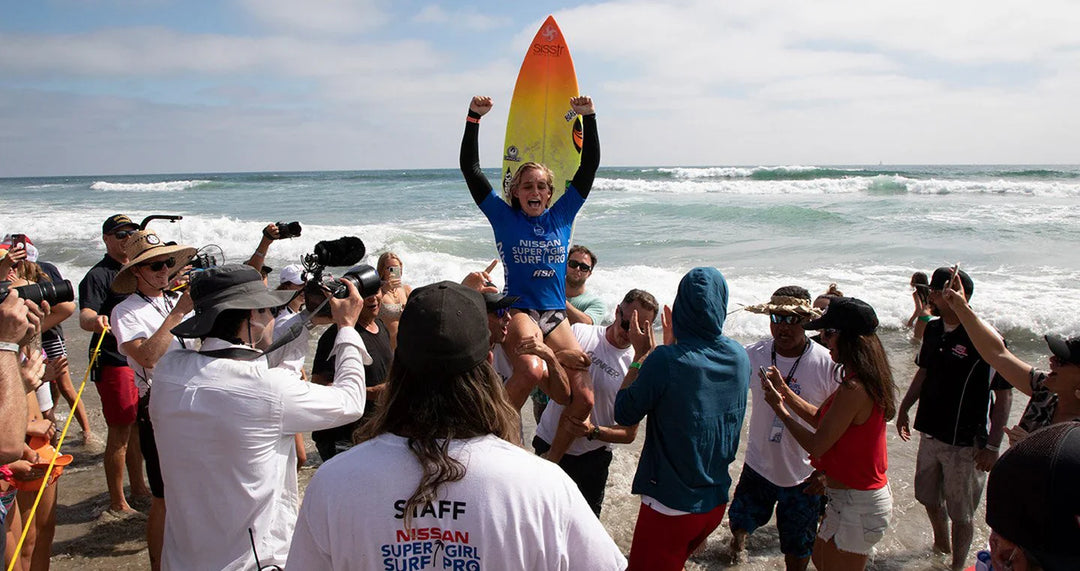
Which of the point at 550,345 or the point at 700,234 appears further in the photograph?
the point at 700,234

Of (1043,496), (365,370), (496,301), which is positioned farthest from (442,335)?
(365,370)

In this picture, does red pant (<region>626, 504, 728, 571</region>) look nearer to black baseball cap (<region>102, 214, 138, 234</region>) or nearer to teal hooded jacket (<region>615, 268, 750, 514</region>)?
teal hooded jacket (<region>615, 268, 750, 514</region>)

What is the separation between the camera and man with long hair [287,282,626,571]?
4.60 ft

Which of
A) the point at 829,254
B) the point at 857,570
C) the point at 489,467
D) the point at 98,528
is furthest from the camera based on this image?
the point at 829,254

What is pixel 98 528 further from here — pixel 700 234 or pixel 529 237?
pixel 700 234

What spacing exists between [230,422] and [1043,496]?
2150 mm

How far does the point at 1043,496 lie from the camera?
1.14 meters

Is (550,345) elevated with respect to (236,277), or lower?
lower

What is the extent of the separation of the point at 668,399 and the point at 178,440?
1.84 meters

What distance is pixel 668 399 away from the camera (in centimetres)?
274

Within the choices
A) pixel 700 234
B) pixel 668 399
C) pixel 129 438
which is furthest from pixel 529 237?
pixel 700 234

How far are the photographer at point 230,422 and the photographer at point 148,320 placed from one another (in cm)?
116

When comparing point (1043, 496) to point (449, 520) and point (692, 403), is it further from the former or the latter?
point (692, 403)

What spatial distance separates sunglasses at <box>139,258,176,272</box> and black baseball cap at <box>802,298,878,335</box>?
142 inches
